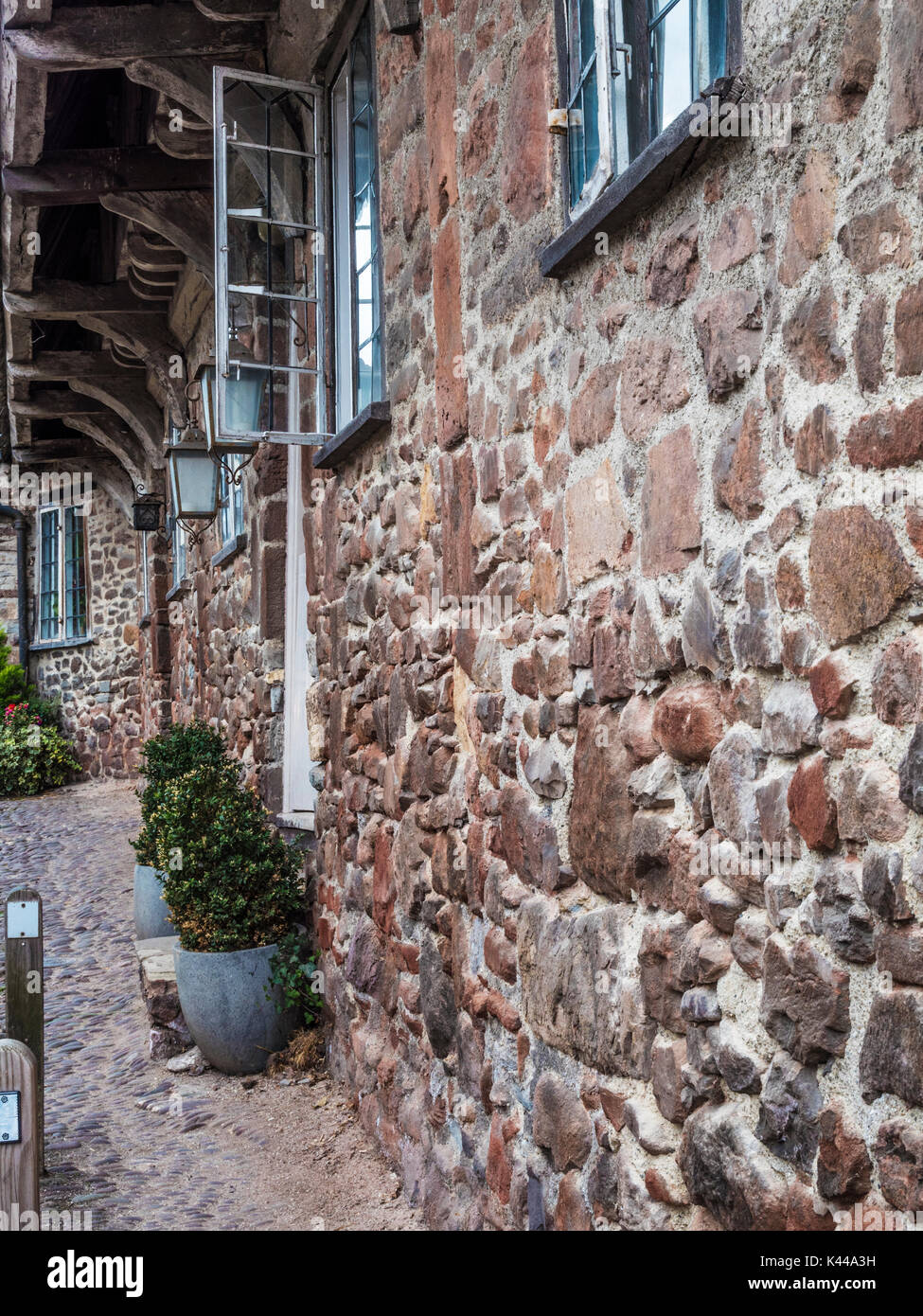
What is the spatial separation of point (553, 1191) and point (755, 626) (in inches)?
54.0

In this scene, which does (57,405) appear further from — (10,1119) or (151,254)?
(10,1119)

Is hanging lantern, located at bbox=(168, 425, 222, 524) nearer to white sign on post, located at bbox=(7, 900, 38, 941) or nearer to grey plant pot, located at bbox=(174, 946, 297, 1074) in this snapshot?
grey plant pot, located at bbox=(174, 946, 297, 1074)

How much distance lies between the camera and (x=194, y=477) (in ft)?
23.1

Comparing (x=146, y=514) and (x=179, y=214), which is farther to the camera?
(x=146, y=514)

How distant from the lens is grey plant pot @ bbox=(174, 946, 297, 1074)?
15.2 ft

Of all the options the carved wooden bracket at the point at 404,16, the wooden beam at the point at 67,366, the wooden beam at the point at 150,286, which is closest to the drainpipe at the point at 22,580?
the wooden beam at the point at 67,366

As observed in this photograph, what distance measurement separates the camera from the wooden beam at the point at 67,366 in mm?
9312

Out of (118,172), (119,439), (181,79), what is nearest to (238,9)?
(181,79)

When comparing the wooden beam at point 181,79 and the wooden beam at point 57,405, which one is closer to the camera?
the wooden beam at point 181,79

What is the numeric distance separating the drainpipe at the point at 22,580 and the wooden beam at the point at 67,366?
18.2 ft

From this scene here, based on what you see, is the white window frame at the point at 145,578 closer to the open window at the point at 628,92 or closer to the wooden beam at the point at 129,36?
the wooden beam at the point at 129,36

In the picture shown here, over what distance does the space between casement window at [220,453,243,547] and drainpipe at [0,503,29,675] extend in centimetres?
847

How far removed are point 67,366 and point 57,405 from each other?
1429 millimetres

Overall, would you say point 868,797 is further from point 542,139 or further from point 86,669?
point 86,669
